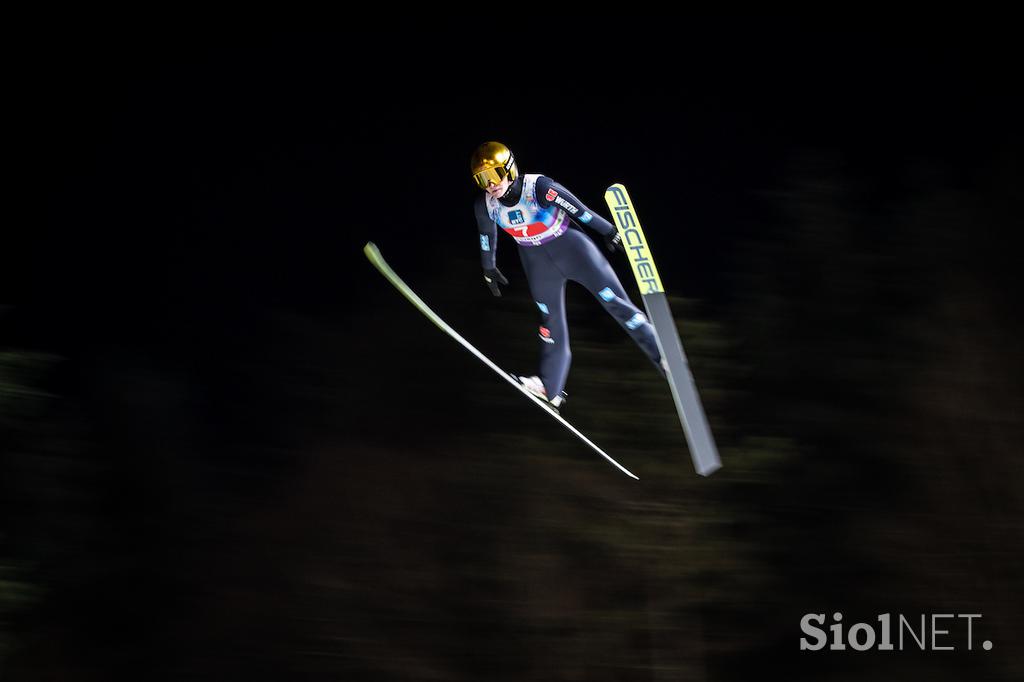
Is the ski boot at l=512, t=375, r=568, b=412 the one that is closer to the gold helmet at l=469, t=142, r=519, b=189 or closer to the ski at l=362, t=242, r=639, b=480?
the ski at l=362, t=242, r=639, b=480

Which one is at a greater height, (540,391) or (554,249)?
(554,249)

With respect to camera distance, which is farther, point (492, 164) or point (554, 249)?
point (554, 249)

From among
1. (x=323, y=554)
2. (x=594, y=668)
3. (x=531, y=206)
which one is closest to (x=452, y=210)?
(x=531, y=206)

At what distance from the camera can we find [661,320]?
4.80 m

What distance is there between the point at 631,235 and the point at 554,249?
34cm

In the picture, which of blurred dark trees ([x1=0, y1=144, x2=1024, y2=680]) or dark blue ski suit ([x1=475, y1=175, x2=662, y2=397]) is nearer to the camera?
dark blue ski suit ([x1=475, y1=175, x2=662, y2=397])

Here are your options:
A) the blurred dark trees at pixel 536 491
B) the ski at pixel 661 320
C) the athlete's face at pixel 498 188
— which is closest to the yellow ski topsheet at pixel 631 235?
the ski at pixel 661 320

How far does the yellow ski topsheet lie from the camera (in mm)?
4641

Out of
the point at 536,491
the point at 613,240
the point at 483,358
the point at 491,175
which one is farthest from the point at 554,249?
the point at 536,491

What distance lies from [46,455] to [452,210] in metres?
3.02

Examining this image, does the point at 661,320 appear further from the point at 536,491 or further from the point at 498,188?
the point at 536,491

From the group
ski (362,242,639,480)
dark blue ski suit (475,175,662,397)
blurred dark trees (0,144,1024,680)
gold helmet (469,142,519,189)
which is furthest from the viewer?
blurred dark trees (0,144,1024,680)

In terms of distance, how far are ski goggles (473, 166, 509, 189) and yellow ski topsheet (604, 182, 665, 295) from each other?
1.34 ft

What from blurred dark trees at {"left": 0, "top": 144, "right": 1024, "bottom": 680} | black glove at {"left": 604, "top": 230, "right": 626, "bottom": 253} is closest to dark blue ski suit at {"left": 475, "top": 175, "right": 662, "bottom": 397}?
black glove at {"left": 604, "top": 230, "right": 626, "bottom": 253}
